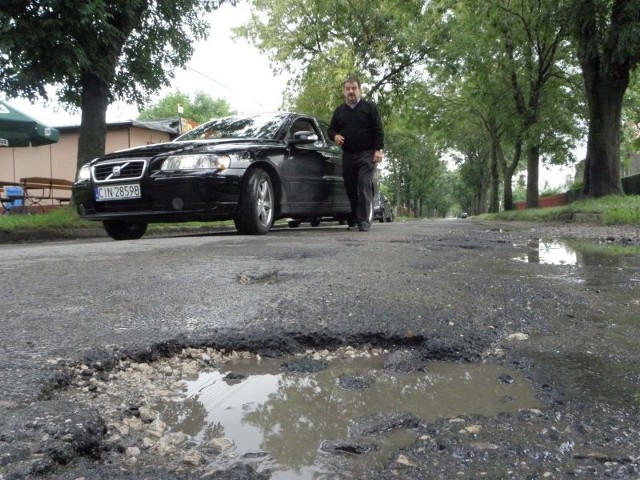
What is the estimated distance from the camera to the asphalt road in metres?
1.21

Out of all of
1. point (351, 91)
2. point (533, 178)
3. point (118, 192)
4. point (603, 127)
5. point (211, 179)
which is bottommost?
point (118, 192)

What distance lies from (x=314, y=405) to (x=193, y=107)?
60.3 meters

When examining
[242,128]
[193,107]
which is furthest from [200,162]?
[193,107]

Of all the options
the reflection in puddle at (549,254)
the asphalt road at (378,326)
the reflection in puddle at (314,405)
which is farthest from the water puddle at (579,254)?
the reflection in puddle at (314,405)

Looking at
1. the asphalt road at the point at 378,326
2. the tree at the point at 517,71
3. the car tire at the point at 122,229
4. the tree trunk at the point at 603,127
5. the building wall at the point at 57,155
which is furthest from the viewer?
the building wall at the point at 57,155

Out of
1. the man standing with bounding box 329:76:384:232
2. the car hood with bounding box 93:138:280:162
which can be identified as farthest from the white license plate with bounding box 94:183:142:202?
the man standing with bounding box 329:76:384:232

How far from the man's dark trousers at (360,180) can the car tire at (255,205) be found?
133cm

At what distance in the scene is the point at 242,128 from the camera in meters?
7.18

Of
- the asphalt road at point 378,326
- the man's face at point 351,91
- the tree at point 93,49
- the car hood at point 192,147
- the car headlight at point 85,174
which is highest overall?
the tree at point 93,49

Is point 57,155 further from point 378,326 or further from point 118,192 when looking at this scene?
point 378,326

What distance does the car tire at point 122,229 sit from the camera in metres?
7.14

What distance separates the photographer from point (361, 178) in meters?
7.46

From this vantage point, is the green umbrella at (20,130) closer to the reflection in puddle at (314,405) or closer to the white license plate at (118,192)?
the white license plate at (118,192)

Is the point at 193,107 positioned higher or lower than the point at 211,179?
higher
